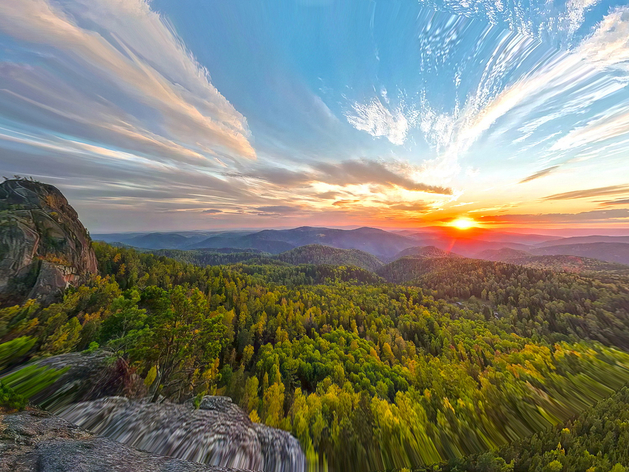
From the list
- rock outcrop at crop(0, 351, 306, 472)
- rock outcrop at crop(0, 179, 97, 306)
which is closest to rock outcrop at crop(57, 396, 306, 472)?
rock outcrop at crop(0, 351, 306, 472)

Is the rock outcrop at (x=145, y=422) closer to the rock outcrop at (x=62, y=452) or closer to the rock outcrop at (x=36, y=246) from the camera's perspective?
the rock outcrop at (x=62, y=452)

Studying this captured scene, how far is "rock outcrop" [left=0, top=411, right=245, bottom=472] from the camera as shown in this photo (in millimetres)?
6282

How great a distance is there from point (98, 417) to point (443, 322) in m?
118

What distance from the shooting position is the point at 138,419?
36.0ft

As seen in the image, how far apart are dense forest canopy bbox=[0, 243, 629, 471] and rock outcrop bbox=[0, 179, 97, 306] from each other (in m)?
4.50

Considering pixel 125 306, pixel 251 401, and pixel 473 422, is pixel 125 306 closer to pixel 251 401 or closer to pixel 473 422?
pixel 251 401

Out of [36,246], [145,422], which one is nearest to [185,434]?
[145,422]

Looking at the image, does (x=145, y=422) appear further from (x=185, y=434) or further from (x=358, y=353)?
(x=358, y=353)

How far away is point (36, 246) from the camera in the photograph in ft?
112

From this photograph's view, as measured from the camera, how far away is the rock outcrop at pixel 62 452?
6.28 meters

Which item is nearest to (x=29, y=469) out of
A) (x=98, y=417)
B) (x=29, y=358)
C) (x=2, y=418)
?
(x=2, y=418)

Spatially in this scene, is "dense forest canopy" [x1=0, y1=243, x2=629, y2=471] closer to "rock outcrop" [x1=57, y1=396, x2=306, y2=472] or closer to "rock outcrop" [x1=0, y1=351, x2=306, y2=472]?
"rock outcrop" [x1=0, y1=351, x2=306, y2=472]

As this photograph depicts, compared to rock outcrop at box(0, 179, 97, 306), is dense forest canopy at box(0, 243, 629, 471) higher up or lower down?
lower down

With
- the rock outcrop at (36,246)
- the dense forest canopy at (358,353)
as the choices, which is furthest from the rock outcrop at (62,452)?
the rock outcrop at (36,246)
